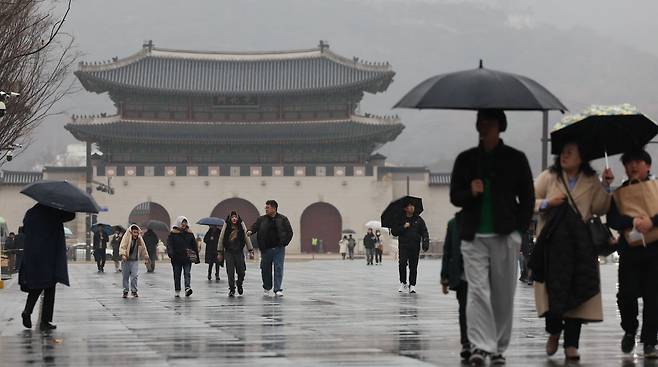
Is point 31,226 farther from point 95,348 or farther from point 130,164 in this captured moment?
point 130,164

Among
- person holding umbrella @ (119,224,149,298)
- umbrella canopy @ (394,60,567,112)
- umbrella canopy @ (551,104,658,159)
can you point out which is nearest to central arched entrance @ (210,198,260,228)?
person holding umbrella @ (119,224,149,298)

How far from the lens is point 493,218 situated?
340 inches

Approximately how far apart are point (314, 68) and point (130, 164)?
1060 cm

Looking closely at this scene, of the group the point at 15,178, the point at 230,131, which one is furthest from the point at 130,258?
the point at 15,178

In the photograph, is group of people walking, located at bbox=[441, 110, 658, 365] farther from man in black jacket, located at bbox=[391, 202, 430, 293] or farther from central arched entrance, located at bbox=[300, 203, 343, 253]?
central arched entrance, located at bbox=[300, 203, 343, 253]

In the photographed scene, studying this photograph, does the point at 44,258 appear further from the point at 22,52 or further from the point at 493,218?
the point at 22,52

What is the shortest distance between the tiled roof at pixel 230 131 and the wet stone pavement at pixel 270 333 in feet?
131

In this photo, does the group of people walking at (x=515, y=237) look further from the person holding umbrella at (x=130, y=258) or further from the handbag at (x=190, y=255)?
the person holding umbrella at (x=130, y=258)

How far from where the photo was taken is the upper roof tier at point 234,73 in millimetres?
59875

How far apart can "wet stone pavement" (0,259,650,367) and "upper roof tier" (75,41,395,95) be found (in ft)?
133

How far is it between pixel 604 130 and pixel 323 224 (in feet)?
173

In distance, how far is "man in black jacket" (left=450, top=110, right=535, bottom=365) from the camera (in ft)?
28.2

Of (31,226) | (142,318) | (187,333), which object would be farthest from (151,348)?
(142,318)

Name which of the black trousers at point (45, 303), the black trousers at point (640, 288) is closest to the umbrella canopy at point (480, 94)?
the black trousers at point (640, 288)
